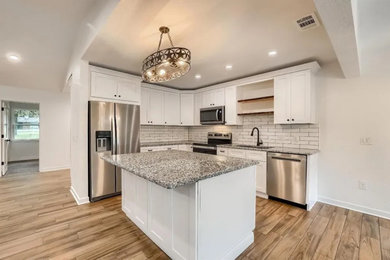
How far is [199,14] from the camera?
1816 mm

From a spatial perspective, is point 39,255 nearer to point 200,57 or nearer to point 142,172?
point 142,172

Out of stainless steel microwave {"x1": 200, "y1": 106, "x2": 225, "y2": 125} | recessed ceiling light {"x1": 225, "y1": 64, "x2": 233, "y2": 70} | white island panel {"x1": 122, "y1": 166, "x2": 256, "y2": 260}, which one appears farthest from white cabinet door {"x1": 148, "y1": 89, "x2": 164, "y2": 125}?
white island panel {"x1": 122, "y1": 166, "x2": 256, "y2": 260}

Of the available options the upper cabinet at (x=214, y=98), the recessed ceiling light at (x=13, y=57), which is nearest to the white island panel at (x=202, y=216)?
the upper cabinet at (x=214, y=98)

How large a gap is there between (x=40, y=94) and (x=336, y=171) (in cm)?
764

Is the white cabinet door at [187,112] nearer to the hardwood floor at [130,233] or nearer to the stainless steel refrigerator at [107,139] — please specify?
the stainless steel refrigerator at [107,139]

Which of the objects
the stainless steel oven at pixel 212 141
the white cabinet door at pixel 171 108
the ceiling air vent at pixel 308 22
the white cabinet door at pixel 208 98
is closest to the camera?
the ceiling air vent at pixel 308 22

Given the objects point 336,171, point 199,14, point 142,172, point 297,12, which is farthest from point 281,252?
point 199,14

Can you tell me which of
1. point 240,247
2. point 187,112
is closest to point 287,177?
point 240,247

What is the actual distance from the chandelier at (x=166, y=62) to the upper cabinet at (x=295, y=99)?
2121mm

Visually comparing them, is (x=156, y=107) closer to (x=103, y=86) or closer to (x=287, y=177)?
(x=103, y=86)

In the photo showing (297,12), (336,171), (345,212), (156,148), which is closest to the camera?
(297,12)

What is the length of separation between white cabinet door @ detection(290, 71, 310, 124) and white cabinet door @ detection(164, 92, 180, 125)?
111 inches

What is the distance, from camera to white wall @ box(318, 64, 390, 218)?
2.72m

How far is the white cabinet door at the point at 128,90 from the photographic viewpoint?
3.53 m
